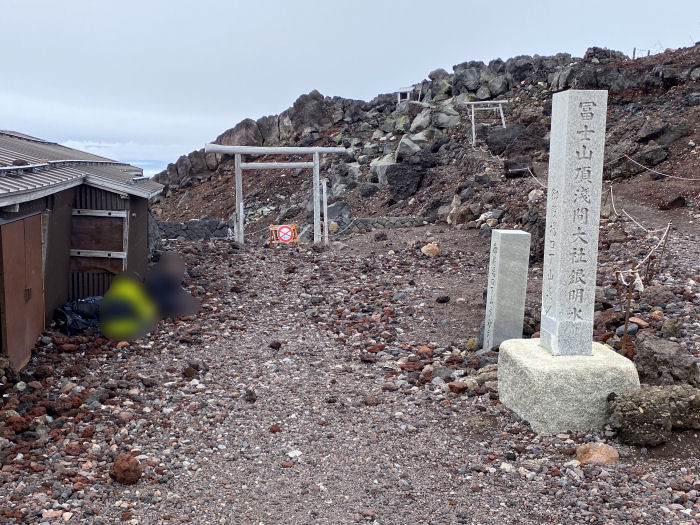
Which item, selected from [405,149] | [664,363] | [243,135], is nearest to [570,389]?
[664,363]

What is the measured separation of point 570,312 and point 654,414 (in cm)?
132

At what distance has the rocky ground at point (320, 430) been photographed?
15.2 feet

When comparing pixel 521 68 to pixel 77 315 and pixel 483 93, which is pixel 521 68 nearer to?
pixel 483 93

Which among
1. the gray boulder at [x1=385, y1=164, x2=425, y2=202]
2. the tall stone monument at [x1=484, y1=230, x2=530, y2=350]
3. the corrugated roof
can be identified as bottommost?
the tall stone monument at [x1=484, y1=230, x2=530, y2=350]

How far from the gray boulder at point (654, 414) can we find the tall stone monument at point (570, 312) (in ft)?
1.00

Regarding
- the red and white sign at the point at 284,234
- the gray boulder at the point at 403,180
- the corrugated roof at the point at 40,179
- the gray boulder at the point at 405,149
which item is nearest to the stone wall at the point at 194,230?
the red and white sign at the point at 284,234

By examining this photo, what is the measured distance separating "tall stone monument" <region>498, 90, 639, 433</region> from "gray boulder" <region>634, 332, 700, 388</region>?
0.54 meters

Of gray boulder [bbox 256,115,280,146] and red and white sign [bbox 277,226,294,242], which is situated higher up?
gray boulder [bbox 256,115,280,146]

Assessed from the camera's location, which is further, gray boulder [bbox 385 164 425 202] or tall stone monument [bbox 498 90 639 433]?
gray boulder [bbox 385 164 425 202]

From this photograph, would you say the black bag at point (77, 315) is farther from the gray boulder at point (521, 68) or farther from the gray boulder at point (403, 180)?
the gray boulder at point (521, 68)

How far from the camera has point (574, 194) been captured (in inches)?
239

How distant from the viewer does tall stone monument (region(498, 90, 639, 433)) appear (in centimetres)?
582

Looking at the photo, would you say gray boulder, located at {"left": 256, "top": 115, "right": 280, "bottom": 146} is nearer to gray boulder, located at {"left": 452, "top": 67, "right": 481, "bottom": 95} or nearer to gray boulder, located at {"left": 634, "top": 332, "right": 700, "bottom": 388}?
gray boulder, located at {"left": 452, "top": 67, "right": 481, "bottom": 95}

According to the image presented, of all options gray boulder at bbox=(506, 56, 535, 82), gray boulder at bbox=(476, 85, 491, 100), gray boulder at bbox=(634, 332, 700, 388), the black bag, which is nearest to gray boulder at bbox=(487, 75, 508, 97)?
gray boulder at bbox=(476, 85, 491, 100)
